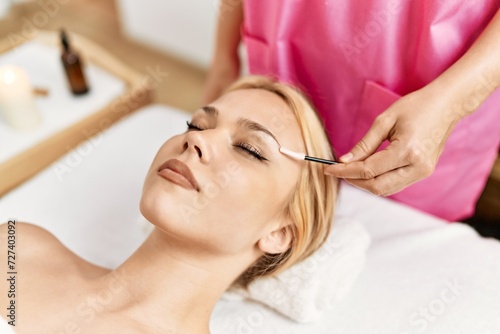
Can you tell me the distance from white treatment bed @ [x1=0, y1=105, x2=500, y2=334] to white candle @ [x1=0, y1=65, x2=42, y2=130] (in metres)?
0.17

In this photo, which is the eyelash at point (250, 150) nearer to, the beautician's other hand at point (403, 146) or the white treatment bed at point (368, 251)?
the beautician's other hand at point (403, 146)

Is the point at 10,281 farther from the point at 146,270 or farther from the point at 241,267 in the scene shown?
the point at 241,267

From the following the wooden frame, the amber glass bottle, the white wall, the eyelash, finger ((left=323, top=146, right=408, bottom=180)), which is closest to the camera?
finger ((left=323, top=146, right=408, bottom=180))

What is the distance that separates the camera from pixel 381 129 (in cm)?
88

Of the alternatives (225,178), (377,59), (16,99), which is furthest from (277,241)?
(16,99)

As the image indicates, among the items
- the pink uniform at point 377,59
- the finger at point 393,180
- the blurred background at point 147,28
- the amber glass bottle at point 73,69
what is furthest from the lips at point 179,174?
the blurred background at point 147,28

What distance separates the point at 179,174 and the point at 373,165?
0.36 meters

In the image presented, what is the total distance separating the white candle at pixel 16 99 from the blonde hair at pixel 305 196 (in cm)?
69

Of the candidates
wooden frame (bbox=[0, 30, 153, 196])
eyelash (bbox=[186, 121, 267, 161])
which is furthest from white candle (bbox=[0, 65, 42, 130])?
eyelash (bbox=[186, 121, 267, 161])

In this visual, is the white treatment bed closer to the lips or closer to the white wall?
the lips

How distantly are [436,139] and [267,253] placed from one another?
0.45 metres

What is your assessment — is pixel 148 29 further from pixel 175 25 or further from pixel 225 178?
pixel 225 178

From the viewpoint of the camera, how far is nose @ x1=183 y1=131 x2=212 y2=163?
0.93 m

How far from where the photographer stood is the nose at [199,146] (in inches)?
36.5
